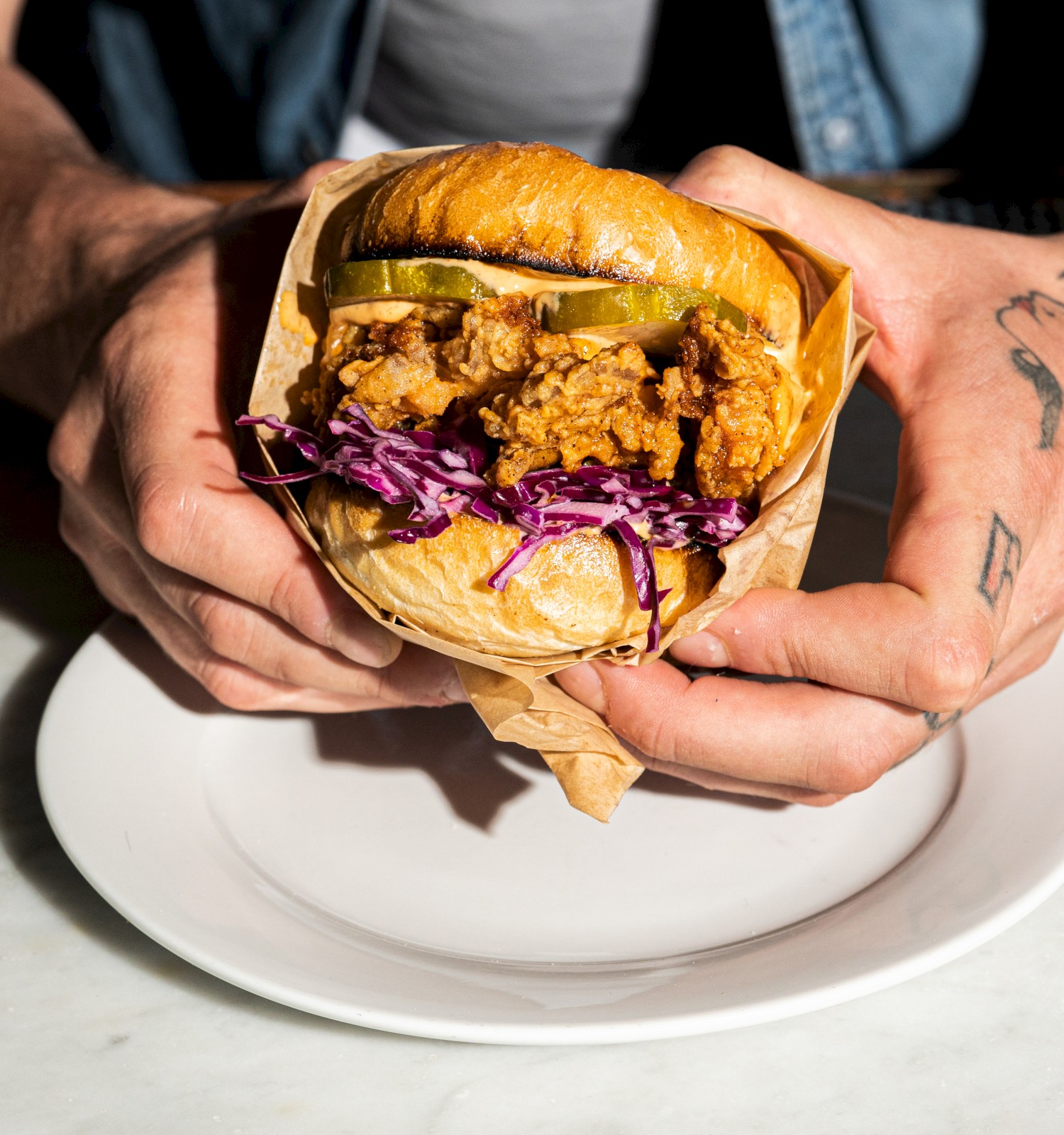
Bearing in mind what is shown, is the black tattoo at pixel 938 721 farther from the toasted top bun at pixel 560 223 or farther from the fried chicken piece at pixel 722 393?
the toasted top bun at pixel 560 223

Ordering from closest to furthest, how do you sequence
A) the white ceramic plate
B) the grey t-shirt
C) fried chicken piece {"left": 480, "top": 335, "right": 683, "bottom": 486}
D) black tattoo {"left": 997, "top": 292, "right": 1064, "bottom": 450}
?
the white ceramic plate < fried chicken piece {"left": 480, "top": 335, "right": 683, "bottom": 486} < black tattoo {"left": 997, "top": 292, "right": 1064, "bottom": 450} < the grey t-shirt

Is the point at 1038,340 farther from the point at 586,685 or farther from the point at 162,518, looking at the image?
the point at 162,518

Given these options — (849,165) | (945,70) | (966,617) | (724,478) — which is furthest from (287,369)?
(945,70)

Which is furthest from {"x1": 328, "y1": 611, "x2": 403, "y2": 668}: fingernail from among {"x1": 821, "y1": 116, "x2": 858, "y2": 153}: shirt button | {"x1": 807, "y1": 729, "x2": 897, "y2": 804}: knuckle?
{"x1": 821, "y1": 116, "x2": 858, "y2": 153}: shirt button

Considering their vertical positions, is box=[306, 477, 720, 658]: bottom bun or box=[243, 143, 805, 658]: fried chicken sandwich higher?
box=[243, 143, 805, 658]: fried chicken sandwich

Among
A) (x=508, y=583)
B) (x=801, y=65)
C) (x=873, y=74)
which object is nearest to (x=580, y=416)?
(x=508, y=583)

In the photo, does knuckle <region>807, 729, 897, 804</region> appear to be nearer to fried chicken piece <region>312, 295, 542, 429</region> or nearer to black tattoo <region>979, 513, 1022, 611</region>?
black tattoo <region>979, 513, 1022, 611</region>
